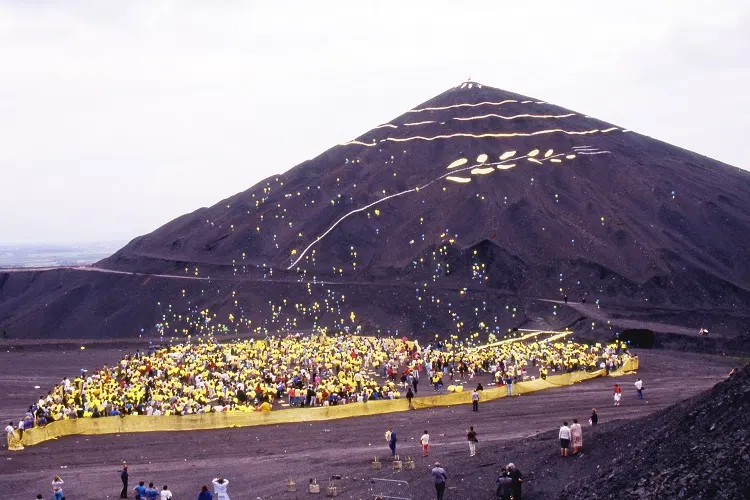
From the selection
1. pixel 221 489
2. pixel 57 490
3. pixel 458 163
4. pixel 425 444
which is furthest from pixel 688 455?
pixel 458 163

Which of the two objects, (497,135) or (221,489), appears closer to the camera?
(221,489)

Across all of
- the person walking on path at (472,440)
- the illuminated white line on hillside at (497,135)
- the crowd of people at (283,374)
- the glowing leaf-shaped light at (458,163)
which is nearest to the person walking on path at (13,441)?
the crowd of people at (283,374)

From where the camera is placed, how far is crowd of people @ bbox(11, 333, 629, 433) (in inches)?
1283

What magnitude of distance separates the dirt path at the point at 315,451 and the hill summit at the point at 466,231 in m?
28.8

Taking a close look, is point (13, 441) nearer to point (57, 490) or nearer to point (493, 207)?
point (57, 490)

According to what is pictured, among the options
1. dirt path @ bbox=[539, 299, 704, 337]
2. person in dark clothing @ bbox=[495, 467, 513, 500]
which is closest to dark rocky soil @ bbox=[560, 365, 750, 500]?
person in dark clothing @ bbox=[495, 467, 513, 500]

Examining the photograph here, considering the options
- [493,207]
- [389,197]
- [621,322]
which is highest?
[389,197]

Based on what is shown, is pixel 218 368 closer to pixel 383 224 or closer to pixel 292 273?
pixel 292 273

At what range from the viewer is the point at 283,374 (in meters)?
39.0

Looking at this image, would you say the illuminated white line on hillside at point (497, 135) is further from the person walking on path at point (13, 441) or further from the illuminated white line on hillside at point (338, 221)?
the person walking on path at point (13, 441)

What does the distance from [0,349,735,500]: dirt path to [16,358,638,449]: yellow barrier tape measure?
510mm

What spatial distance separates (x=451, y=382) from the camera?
40.5m

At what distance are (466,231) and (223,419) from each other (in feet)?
160

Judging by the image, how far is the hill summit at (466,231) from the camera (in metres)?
69.3
